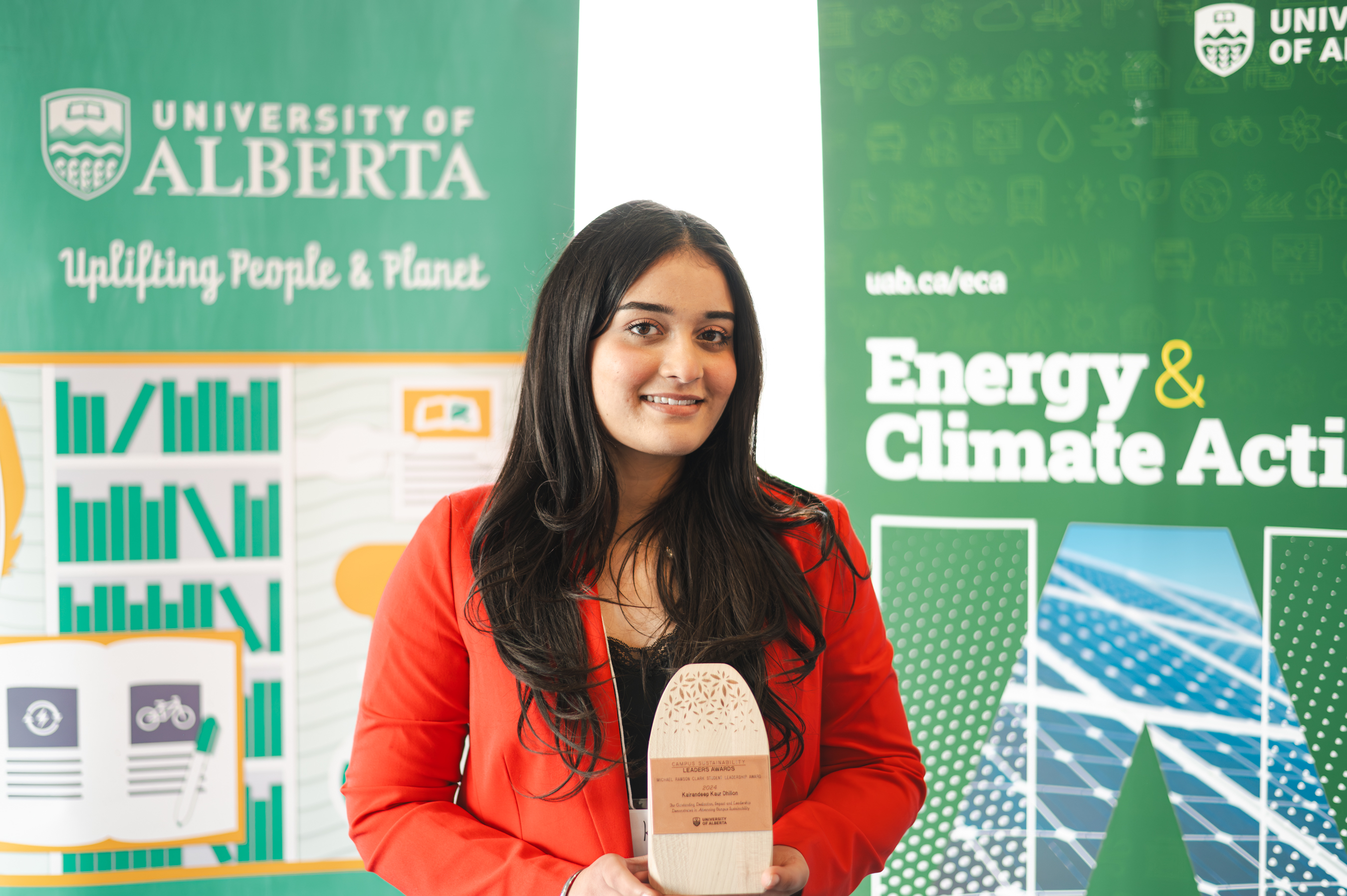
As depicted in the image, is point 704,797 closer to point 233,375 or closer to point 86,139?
point 233,375

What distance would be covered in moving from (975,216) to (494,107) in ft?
3.74

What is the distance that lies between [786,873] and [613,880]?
200 millimetres

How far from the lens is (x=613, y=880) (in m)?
0.98

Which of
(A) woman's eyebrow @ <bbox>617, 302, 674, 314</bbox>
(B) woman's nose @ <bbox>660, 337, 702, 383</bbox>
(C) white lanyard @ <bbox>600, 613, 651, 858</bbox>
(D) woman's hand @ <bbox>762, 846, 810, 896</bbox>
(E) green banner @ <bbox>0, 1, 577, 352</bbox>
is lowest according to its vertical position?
(D) woman's hand @ <bbox>762, 846, 810, 896</bbox>

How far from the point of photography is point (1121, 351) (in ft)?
7.07

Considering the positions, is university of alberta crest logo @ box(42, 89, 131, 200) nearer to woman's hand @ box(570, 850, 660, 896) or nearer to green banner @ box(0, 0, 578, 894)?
green banner @ box(0, 0, 578, 894)

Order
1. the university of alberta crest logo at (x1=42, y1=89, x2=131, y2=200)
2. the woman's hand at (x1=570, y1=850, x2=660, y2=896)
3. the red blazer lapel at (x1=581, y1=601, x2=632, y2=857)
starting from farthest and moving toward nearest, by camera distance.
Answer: the university of alberta crest logo at (x1=42, y1=89, x2=131, y2=200), the red blazer lapel at (x1=581, y1=601, x2=632, y2=857), the woman's hand at (x1=570, y1=850, x2=660, y2=896)

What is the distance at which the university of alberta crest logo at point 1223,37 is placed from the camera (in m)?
2.12

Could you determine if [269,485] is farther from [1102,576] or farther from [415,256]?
[1102,576]

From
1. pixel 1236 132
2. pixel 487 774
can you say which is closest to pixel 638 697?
pixel 487 774

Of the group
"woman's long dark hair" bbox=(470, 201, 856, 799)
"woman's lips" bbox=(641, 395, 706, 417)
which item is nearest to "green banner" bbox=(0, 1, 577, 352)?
"woman's long dark hair" bbox=(470, 201, 856, 799)

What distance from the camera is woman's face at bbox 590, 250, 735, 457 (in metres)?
1.11

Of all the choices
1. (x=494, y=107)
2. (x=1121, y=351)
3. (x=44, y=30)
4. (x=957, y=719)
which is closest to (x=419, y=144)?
(x=494, y=107)

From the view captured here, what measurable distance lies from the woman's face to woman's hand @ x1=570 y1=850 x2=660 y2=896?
1.52 feet
